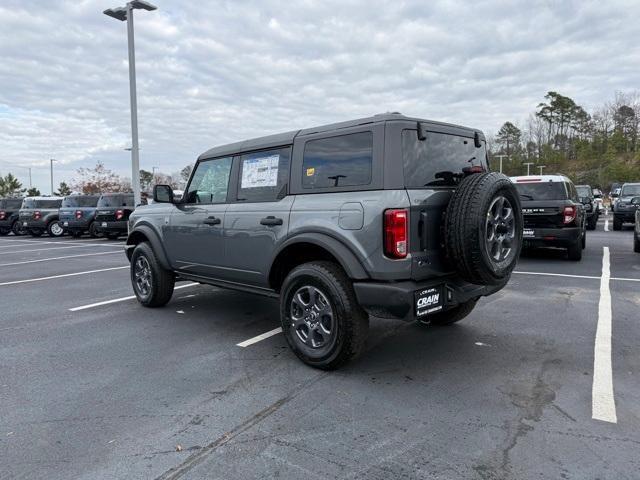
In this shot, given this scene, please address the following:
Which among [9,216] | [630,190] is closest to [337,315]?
[630,190]

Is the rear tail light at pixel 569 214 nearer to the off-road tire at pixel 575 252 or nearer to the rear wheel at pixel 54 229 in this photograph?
the off-road tire at pixel 575 252

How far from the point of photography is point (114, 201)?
18.2 meters

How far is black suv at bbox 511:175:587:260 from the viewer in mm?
9289

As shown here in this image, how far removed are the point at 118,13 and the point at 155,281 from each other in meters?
12.5

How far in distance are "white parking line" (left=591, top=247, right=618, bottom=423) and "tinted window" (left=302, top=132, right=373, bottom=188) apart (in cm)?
228

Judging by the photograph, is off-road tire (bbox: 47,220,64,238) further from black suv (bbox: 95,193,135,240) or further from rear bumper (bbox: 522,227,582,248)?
rear bumper (bbox: 522,227,582,248)

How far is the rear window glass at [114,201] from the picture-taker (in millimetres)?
18109

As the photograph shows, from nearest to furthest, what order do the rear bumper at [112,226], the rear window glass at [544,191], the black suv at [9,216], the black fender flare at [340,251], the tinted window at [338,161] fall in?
the black fender flare at [340,251] < the tinted window at [338,161] < the rear window glass at [544,191] < the rear bumper at [112,226] < the black suv at [9,216]

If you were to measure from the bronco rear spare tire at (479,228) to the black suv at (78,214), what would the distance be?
18100mm

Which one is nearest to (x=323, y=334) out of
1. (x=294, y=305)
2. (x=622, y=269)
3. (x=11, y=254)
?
(x=294, y=305)

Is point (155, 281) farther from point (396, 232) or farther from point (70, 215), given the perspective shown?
point (70, 215)

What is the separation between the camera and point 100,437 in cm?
296

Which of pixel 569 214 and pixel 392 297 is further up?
pixel 569 214

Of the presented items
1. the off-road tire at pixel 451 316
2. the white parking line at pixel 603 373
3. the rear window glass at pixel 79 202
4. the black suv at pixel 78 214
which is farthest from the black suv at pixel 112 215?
the white parking line at pixel 603 373
